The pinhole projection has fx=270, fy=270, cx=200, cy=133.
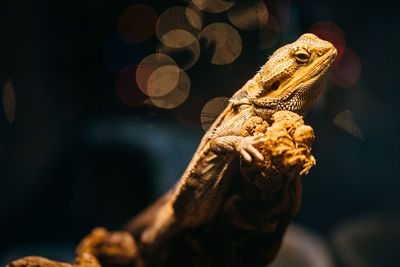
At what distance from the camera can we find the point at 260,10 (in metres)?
1.32

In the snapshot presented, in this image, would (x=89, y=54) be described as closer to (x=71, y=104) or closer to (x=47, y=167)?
(x=71, y=104)

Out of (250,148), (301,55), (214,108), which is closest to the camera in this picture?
(250,148)

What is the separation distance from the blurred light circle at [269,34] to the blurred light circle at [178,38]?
32 centimetres

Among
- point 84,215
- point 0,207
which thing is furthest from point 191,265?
point 0,207

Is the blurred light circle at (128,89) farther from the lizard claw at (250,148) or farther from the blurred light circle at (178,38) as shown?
the lizard claw at (250,148)

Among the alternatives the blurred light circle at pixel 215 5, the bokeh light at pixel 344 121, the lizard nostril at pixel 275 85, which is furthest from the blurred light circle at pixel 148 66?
the bokeh light at pixel 344 121

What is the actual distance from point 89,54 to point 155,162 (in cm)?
86

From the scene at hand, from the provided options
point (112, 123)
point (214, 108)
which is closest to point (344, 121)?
point (214, 108)

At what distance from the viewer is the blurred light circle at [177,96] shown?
1.37 metres

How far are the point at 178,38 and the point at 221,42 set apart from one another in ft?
0.76

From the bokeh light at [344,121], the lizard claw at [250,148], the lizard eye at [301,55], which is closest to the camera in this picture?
the lizard claw at [250,148]

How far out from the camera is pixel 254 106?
113cm

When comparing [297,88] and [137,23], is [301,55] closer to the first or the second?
[297,88]

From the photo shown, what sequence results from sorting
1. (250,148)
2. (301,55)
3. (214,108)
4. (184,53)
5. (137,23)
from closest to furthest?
1. (250,148)
2. (301,55)
3. (214,108)
4. (184,53)
5. (137,23)
